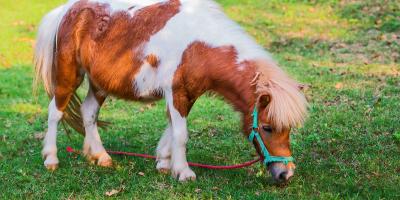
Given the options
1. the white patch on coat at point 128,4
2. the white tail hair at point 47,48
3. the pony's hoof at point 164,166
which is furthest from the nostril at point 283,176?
the white tail hair at point 47,48

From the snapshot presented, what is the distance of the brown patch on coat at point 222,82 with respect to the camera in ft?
17.2

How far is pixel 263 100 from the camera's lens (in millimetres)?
5199

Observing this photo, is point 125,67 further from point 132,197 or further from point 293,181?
point 293,181

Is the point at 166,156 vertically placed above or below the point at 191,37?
below

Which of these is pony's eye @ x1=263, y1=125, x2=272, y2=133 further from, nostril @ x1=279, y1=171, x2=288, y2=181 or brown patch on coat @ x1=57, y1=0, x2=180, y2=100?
brown patch on coat @ x1=57, y1=0, x2=180, y2=100

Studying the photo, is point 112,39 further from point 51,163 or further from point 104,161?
point 51,163

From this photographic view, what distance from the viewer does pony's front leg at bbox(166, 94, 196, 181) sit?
229 inches

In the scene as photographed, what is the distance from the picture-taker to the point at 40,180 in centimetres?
611

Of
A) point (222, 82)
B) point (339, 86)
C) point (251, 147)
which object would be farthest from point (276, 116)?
point (339, 86)

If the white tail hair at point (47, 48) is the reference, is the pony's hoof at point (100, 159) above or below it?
below

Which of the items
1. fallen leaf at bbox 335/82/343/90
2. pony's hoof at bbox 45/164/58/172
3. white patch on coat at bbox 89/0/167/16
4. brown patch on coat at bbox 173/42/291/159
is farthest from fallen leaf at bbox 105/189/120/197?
fallen leaf at bbox 335/82/343/90

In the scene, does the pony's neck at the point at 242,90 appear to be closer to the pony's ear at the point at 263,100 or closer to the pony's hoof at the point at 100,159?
the pony's ear at the point at 263,100

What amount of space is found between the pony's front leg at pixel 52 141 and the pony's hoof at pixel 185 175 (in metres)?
1.54

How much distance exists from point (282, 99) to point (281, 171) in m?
0.64
